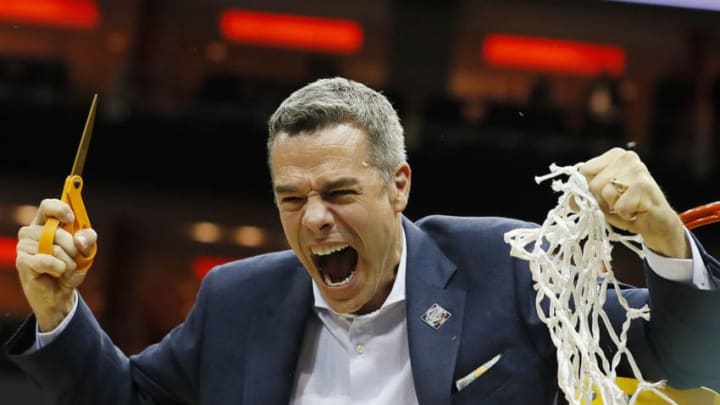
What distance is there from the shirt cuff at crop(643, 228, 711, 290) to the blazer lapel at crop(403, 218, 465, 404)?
451 mm

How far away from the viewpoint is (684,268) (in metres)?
1.94

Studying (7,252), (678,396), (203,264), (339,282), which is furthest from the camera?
(203,264)

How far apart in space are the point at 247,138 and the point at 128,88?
3.62ft

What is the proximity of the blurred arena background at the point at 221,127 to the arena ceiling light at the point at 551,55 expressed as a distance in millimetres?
148

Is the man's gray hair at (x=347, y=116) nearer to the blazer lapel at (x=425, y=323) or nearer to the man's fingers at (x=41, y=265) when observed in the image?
the blazer lapel at (x=425, y=323)

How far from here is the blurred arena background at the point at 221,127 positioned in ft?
21.5

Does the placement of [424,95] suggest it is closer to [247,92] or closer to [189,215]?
[247,92]

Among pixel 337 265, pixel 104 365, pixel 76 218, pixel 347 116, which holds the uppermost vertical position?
pixel 347 116

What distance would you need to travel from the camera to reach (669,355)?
203 centimetres

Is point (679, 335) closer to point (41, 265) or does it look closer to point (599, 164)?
point (599, 164)

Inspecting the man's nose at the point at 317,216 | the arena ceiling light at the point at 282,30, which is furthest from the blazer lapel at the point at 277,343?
the arena ceiling light at the point at 282,30

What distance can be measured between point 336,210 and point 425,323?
0.94 ft

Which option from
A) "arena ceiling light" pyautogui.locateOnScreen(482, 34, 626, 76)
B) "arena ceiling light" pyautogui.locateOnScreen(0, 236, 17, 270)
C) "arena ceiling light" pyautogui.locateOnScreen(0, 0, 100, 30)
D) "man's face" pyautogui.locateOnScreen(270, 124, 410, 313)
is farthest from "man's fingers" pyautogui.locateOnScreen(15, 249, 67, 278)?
"arena ceiling light" pyautogui.locateOnScreen(482, 34, 626, 76)

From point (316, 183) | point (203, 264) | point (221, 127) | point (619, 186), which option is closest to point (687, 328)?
point (619, 186)
